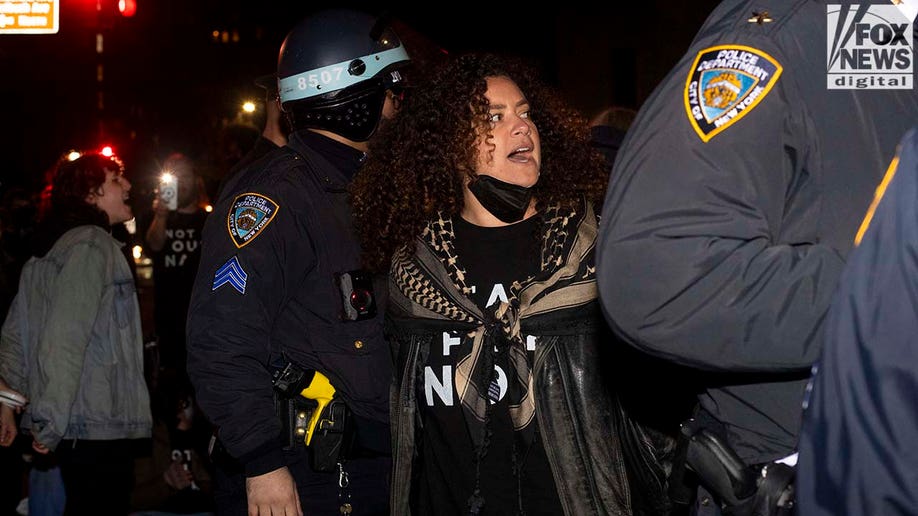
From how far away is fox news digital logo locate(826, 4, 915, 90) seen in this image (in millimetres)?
1916

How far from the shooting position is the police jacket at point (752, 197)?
1761 mm

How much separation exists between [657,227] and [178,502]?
542 centimetres

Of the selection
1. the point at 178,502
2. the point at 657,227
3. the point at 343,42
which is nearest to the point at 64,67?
the point at 178,502

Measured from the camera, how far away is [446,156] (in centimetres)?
369

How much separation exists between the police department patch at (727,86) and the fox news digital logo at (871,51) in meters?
0.14

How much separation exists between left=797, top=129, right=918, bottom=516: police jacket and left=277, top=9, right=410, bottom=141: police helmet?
2.81 m

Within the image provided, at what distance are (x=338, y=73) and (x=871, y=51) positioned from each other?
2.41 meters

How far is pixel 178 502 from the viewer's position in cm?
653

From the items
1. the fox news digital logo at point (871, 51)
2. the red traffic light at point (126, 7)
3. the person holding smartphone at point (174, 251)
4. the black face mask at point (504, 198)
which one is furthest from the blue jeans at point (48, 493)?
the red traffic light at point (126, 7)

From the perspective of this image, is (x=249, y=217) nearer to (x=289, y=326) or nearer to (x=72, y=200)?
(x=289, y=326)

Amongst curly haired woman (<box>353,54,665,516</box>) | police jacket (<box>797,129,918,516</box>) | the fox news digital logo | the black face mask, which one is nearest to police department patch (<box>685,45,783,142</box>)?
the fox news digital logo

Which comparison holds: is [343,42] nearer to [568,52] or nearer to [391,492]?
[391,492]

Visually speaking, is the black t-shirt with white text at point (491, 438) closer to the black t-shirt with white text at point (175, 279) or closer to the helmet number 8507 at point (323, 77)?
the helmet number 8507 at point (323, 77)

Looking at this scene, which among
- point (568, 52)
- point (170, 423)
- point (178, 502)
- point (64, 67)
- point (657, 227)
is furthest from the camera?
point (64, 67)
